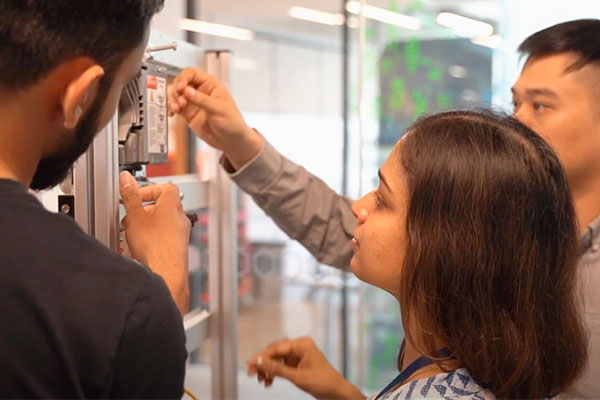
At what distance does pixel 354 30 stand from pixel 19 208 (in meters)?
2.36

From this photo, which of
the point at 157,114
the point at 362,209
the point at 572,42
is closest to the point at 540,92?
the point at 572,42

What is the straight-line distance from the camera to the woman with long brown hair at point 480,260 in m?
0.95

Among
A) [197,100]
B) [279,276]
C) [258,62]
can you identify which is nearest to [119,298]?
[197,100]

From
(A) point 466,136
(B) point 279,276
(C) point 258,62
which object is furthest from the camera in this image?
(C) point 258,62

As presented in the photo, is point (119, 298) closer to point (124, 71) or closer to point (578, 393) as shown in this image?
point (124, 71)

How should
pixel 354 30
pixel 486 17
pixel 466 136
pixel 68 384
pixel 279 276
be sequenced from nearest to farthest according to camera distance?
1. pixel 68 384
2. pixel 466 136
3. pixel 486 17
4. pixel 354 30
5. pixel 279 276

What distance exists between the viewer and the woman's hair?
95 cm

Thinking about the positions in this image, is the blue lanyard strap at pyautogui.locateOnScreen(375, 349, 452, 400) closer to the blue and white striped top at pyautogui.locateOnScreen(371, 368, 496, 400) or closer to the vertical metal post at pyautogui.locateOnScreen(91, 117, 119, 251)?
the blue and white striped top at pyautogui.locateOnScreen(371, 368, 496, 400)

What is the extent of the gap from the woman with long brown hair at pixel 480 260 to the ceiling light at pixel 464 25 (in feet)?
5.79

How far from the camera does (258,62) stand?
3934 mm

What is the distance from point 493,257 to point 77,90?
A: 2.03 feet

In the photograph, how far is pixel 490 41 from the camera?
2641 mm

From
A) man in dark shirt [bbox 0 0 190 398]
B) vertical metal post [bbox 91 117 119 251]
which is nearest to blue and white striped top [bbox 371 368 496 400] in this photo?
man in dark shirt [bbox 0 0 190 398]

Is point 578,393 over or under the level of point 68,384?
under
